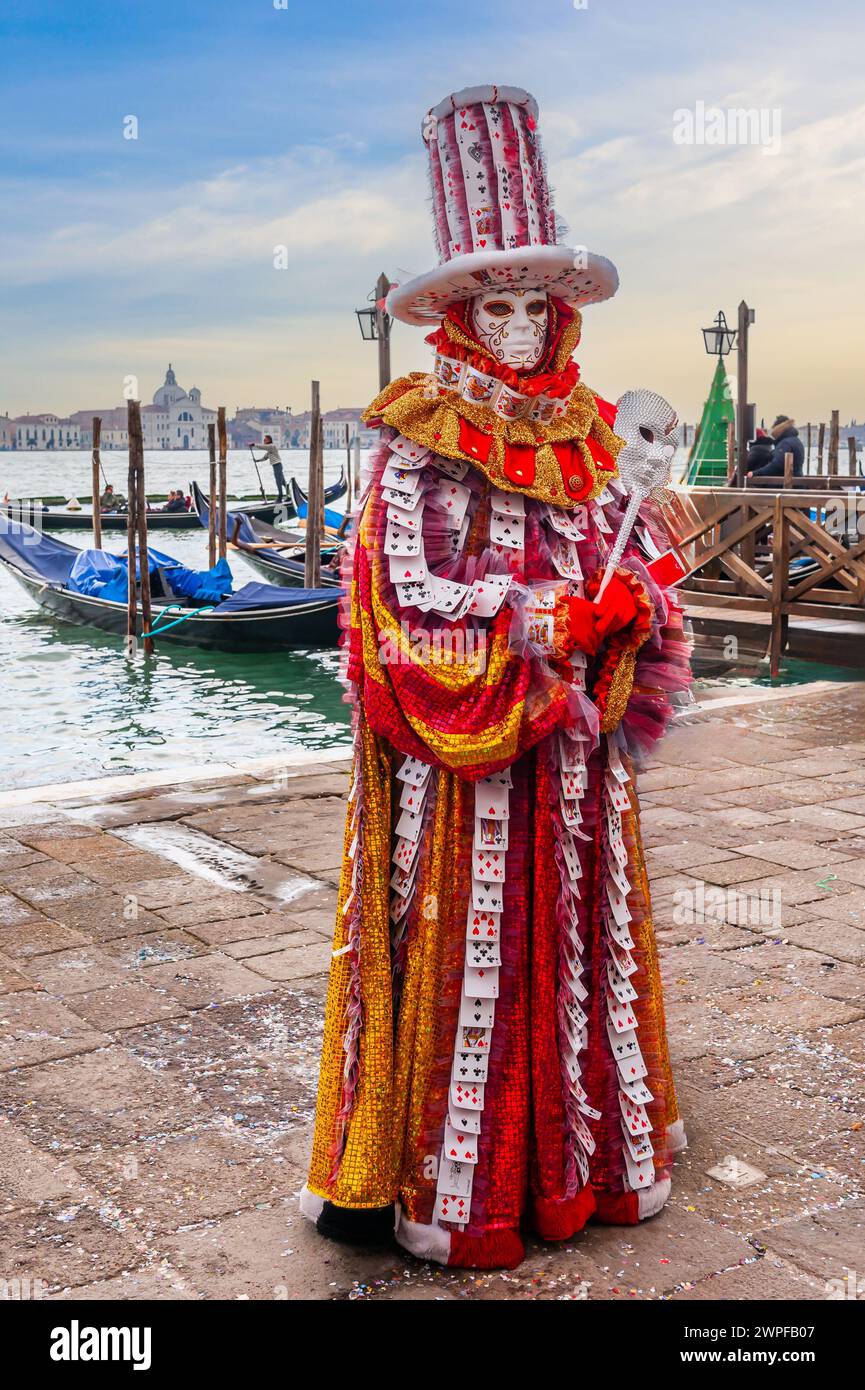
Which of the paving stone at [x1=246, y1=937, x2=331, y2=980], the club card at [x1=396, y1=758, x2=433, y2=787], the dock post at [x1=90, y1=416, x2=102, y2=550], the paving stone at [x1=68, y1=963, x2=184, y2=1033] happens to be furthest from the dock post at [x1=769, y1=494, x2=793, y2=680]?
the dock post at [x1=90, y1=416, x2=102, y2=550]

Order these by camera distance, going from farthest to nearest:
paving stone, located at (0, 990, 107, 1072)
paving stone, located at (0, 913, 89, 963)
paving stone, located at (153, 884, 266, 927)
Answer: paving stone, located at (153, 884, 266, 927) → paving stone, located at (0, 913, 89, 963) → paving stone, located at (0, 990, 107, 1072)

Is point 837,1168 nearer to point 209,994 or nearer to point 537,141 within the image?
point 209,994

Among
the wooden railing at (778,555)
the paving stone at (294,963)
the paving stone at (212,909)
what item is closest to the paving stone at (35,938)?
the paving stone at (212,909)

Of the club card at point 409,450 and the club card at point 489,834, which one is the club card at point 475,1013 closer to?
the club card at point 489,834

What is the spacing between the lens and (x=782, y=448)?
12688 millimetres

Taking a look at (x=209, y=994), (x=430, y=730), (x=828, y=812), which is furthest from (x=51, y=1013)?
→ (x=828, y=812)

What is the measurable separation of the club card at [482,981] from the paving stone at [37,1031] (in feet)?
4.08

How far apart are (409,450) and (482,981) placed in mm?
915

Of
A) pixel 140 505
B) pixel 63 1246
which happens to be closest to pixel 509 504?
pixel 63 1246

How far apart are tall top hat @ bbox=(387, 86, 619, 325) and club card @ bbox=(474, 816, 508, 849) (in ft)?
3.00

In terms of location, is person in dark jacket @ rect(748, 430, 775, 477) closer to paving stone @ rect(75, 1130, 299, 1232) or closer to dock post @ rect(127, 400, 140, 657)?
dock post @ rect(127, 400, 140, 657)

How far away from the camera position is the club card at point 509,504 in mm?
2254

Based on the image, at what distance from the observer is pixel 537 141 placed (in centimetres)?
232

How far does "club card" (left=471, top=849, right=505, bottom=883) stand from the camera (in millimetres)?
2248
